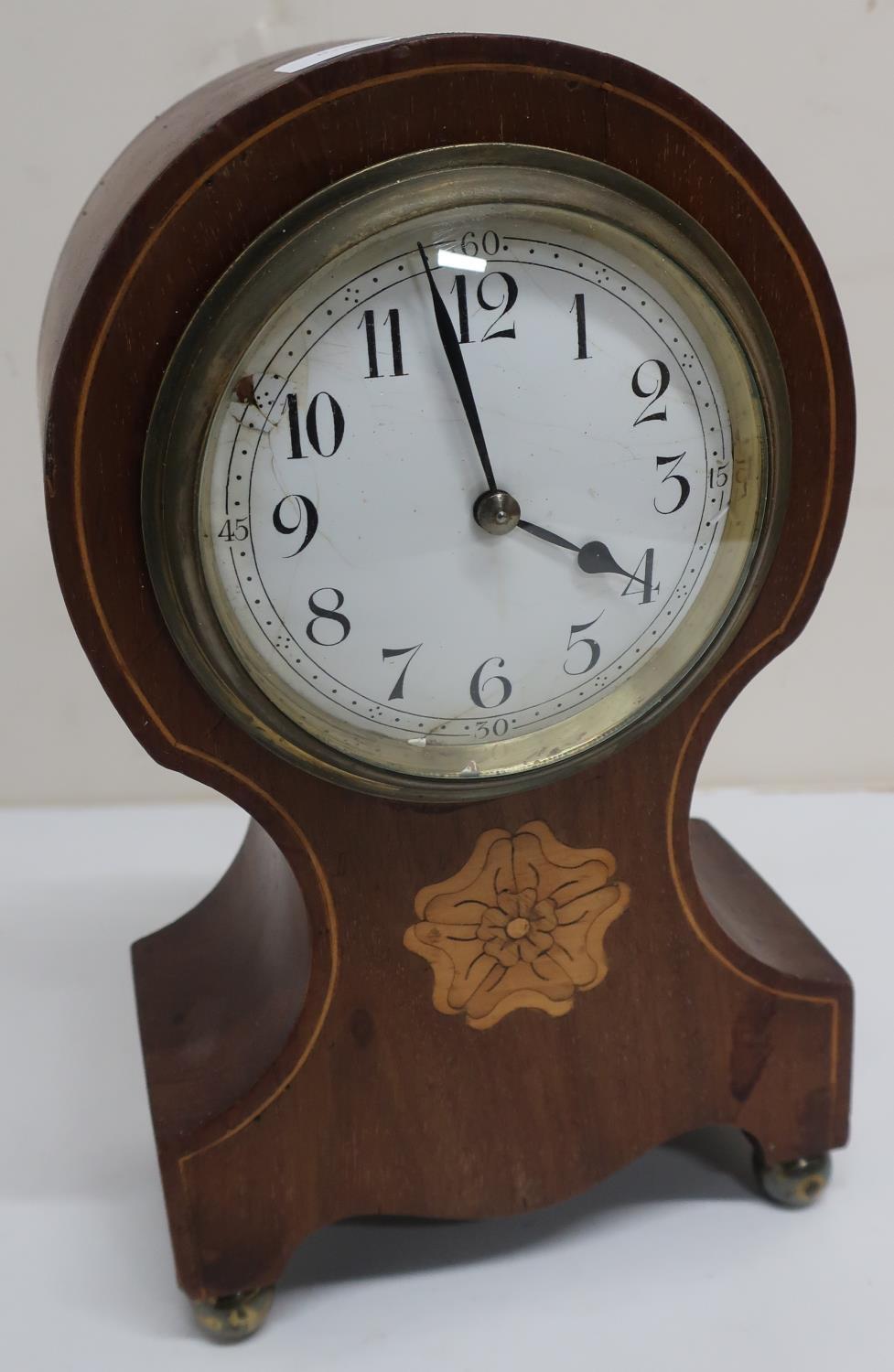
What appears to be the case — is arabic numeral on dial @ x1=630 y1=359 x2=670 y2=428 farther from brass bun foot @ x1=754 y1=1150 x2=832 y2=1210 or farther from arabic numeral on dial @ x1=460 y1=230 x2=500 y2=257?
brass bun foot @ x1=754 y1=1150 x2=832 y2=1210

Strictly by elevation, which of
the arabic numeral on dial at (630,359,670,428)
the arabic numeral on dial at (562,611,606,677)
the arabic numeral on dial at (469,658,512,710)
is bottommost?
the arabic numeral on dial at (469,658,512,710)

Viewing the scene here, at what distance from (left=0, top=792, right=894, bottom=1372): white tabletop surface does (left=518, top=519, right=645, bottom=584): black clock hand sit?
66cm

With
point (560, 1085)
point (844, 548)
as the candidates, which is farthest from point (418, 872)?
point (844, 548)

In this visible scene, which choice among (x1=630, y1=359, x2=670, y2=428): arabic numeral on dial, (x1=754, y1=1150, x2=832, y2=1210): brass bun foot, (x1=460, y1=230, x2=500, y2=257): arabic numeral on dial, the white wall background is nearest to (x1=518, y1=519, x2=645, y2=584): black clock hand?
(x1=630, y1=359, x2=670, y2=428): arabic numeral on dial

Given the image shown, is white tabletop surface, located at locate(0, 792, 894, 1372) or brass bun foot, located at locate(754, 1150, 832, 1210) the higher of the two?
brass bun foot, located at locate(754, 1150, 832, 1210)

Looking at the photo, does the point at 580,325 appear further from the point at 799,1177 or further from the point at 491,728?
the point at 799,1177

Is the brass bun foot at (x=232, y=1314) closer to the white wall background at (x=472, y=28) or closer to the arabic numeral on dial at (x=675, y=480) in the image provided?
the arabic numeral on dial at (x=675, y=480)

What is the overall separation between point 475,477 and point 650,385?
151 millimetres

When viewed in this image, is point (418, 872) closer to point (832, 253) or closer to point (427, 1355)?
point (427, 1355)

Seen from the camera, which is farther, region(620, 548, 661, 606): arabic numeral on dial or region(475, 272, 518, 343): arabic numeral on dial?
region(620, 548, 661, 606): arabic numeral on dial

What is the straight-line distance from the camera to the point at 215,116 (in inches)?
44.3

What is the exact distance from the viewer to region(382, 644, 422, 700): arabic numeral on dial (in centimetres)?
122

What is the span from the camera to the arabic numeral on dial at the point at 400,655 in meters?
1.22

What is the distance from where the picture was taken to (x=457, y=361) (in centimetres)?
115
